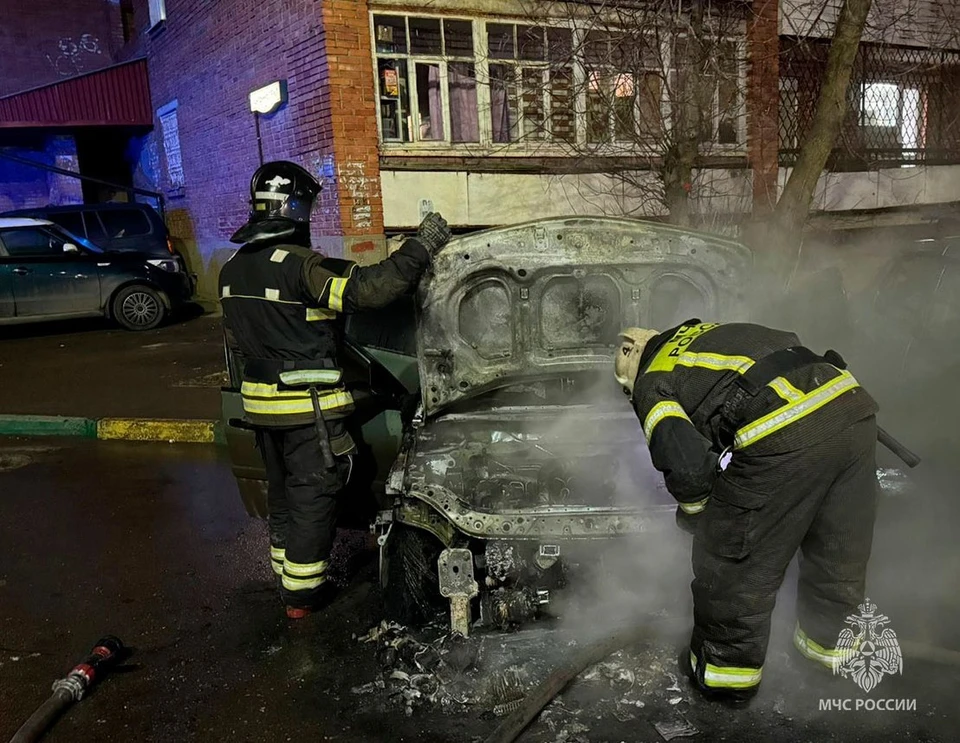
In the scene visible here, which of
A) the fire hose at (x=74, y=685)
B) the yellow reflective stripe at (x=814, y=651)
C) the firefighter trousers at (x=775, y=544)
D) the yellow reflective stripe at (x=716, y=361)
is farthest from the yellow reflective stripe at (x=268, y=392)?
the yellow reflective stripe at (x=814, y=651)

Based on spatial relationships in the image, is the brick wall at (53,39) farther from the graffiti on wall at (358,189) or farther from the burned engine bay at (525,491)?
the burned engine bay at (525,491)

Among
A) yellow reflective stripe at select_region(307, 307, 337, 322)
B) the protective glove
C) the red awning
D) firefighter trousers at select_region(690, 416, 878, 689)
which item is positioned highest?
the red awning

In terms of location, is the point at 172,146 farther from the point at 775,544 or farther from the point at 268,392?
the point at 775,544

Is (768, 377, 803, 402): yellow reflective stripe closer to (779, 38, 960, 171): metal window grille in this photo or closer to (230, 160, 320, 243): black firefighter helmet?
(230, 160, 320, 243): black firefighter helmet

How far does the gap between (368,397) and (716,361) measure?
1.99 metres

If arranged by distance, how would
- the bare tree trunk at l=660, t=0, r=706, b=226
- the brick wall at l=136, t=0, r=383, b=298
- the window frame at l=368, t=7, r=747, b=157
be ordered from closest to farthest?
1. the bare tree trunk at l=660, t=0, r=706, b=226
2. the brick wall at l=136, t=0, r=383, b=298
3. the window frame at l=368, t=7, r=747, b=157

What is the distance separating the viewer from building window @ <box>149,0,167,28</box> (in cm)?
1370

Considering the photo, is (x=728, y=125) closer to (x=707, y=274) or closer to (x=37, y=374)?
(x=707, y=274)

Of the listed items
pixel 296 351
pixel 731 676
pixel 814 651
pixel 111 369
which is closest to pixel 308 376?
pixel 296 351

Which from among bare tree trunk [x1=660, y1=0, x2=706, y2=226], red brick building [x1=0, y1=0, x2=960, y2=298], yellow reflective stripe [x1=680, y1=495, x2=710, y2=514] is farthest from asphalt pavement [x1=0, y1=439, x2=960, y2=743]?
red brick building [x1=0, y1=0, x2=960, y2=298]

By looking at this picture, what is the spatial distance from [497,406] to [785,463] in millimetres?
1570

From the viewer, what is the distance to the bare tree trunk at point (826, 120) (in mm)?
5473

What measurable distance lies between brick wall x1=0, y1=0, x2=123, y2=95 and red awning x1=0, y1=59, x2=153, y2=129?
5.41 meters

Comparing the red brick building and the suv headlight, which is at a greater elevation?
the red brick building
